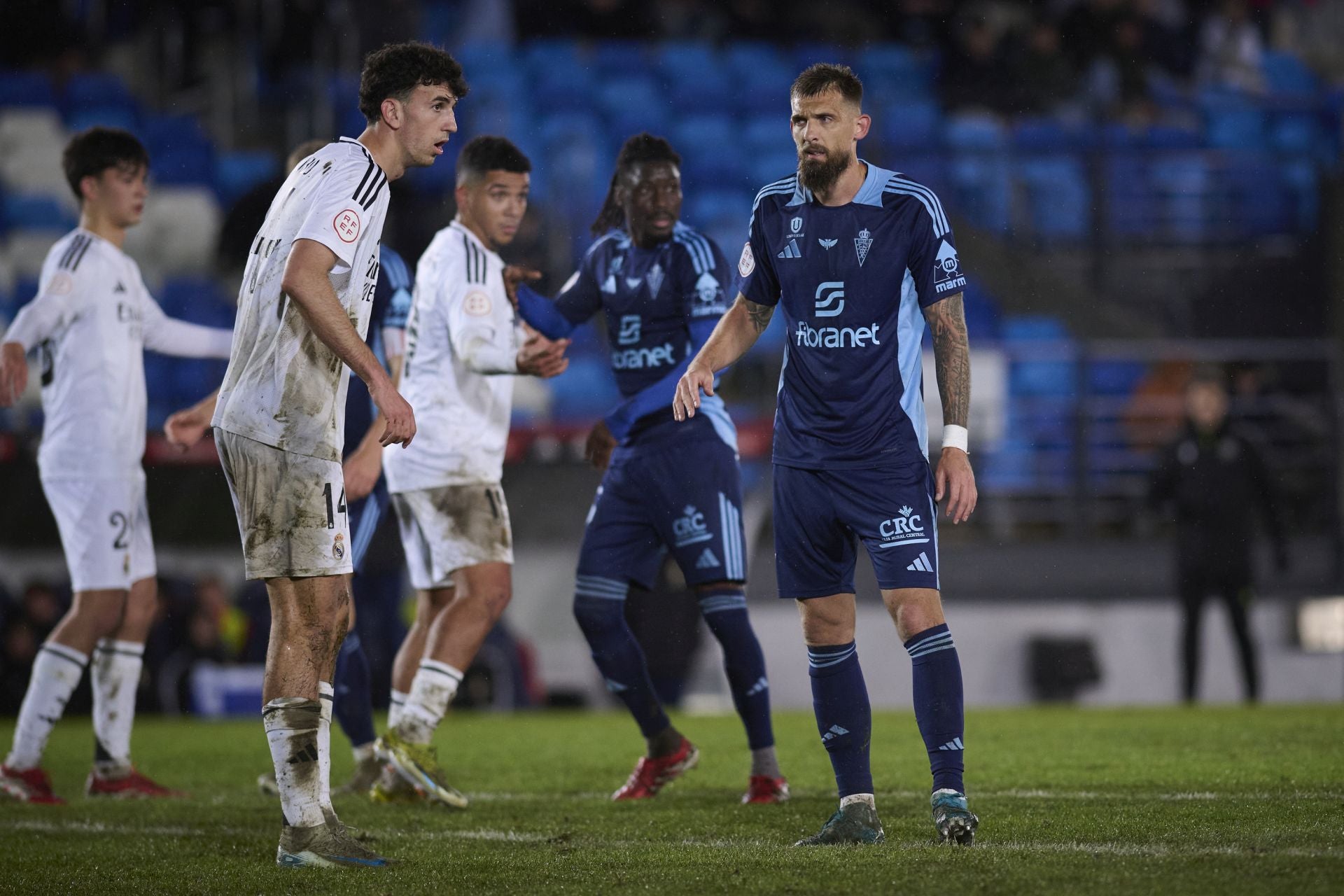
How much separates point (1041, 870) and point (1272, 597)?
891 cm

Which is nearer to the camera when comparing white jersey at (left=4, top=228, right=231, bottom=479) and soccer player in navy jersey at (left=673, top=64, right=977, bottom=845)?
soccer player in navy jersey at (left=673, top=64, right=977, bottom=845)

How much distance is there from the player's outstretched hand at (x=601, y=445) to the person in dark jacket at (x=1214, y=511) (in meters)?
5.78

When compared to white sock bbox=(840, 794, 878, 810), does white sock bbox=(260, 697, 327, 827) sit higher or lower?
higher

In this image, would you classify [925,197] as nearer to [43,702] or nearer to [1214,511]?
[43,702]

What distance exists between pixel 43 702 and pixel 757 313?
12.1 ft

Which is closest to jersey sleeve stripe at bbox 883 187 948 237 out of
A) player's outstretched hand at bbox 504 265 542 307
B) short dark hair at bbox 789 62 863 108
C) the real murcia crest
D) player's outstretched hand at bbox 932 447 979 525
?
the real murcia crest

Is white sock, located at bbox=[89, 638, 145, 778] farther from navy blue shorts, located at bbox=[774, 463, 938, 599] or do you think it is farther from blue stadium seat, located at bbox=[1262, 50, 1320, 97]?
blue stadium seat, located at bbox=[1262, 50, 1320, 97]

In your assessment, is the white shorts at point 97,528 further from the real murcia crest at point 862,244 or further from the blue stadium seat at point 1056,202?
the blue stadium seat at point 1056,202

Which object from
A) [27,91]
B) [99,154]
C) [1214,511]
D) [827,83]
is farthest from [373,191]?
[27,91]

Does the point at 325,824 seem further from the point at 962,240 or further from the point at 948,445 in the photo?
the point at 962,240

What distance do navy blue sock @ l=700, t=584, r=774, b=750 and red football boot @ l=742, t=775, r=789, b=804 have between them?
0.91 ft

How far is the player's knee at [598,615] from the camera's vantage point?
6484mm

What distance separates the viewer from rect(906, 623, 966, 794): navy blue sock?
4.70 m

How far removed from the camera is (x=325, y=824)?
4.70 meters
